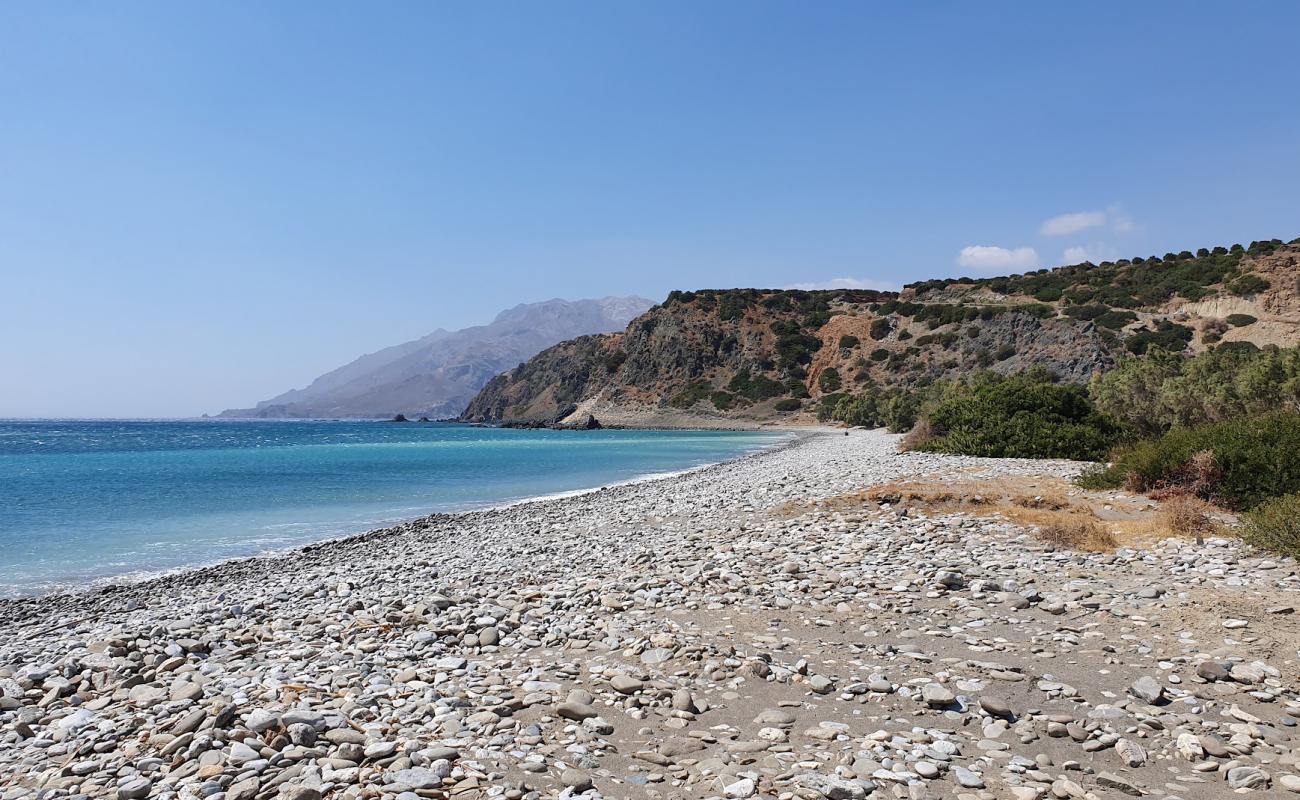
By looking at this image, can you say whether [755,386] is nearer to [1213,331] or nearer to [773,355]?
[773,355]

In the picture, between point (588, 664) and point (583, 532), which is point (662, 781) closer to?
point (588, 664)

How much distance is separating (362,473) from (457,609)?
34944 mm

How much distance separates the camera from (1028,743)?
5602 mm

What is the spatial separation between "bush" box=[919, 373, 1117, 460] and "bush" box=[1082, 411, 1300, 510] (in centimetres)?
1224

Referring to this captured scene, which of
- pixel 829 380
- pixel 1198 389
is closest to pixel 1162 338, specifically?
pixel 829 380

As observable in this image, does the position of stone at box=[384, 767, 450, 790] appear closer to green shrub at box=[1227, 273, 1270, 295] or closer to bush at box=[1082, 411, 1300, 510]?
bush at box=[1082, 411, 1300, 510]

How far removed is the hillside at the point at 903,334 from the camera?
3063 inches

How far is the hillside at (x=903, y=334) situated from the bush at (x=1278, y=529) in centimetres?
5316

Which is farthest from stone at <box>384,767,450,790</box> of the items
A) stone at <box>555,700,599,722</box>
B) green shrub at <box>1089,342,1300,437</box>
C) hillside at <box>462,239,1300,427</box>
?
hillside at <box>462,239,1300,427</box>

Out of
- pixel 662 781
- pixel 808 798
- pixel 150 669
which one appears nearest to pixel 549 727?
pixel 662 781

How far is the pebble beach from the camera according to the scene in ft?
17.3

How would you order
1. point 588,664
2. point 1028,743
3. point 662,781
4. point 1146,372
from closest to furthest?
point 662,781 → point 1028,743 → point 588,664 → point 1146,372

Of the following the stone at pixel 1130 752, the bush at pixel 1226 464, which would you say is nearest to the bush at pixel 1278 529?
the bush at pixel 1226 464

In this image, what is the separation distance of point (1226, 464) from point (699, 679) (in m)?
13.7
